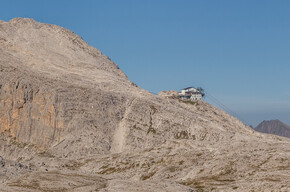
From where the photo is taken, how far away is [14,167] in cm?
15662

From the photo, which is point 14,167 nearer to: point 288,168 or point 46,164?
point 46,164

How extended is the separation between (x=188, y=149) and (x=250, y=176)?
3900 cm

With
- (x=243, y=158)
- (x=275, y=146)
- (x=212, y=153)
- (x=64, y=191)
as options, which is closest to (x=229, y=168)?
(x=243, y=158)

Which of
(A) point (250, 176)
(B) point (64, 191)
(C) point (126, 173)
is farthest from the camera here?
(C) point (126, 173)

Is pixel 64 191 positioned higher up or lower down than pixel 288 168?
lower down

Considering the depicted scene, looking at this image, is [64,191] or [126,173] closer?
[64,191]

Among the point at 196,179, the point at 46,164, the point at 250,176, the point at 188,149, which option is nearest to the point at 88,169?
the point at 46,164

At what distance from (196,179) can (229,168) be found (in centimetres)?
1124

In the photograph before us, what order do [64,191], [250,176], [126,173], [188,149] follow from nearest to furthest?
[64,191], [250,176], [126,173], [188,149]

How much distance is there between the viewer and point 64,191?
13775cm

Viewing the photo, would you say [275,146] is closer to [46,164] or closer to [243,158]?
[243,158]

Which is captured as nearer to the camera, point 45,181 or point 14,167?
point 45,181

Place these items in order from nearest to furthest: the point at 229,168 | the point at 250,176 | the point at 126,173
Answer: the point at 250,176 < the point at 229,168 < the point at 126,173

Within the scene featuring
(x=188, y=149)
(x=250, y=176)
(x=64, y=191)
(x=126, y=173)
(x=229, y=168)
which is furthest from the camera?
(x=188, y=149)
